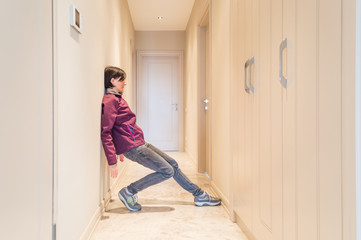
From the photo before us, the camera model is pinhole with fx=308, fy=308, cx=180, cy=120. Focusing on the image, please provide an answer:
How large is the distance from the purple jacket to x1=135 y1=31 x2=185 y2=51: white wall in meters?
3.91

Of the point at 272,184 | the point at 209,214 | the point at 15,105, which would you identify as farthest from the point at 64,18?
the point at 209,214

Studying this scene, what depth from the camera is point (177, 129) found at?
21.0 feet

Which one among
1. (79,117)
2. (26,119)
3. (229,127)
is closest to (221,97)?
(229,127)

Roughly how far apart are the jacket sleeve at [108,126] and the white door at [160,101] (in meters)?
4.01

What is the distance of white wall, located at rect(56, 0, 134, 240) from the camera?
1.36 metres

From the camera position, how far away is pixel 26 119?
0.99m

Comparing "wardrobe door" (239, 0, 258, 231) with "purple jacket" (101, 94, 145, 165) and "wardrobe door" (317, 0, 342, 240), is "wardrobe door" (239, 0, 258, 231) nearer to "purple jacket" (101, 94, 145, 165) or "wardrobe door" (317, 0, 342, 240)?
"wardrobe door" (317, 0, 342, 240)

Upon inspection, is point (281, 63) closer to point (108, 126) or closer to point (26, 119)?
point (26, 119)

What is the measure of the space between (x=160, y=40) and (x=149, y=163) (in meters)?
4.20

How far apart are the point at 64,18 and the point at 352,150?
1.27 m

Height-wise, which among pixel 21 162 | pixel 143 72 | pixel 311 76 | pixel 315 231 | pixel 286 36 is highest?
pixel 143 72

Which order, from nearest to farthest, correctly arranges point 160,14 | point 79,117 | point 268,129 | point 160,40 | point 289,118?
point 289,118 → point 268,129 → point 79,117 → point 160,14 → point 160,40

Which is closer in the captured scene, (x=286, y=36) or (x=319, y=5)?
(x=319, y=5)

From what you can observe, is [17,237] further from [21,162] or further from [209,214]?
[209,214]
